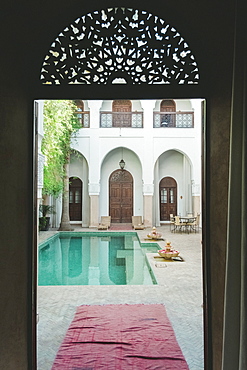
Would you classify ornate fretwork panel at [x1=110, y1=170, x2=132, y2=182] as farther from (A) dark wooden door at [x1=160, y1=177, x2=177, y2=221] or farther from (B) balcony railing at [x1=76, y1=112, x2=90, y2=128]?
(B) balcony railing at [x1=76, y1=112, x2=90, y2=128]

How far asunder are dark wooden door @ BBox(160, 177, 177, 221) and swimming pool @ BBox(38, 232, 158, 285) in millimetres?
4305

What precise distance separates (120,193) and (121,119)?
14.2ft

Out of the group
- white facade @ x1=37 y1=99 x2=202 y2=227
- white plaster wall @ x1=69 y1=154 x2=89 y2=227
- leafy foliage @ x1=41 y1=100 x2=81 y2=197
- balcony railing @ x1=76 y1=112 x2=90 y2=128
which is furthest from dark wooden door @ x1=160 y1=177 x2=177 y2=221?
leafy foliage @ x1=41 y1=100 x2=81 y2=197

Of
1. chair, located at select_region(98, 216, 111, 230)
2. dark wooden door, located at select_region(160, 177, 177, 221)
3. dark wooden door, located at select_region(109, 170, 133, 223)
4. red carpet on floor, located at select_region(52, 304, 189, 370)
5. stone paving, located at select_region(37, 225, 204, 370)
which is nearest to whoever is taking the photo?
red carpet on floor, located at select_region(52, 304, 189, 370)

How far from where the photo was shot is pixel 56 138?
620 inches

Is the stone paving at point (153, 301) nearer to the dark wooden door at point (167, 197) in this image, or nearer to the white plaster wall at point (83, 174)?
the white plaster wall at point (83, 174)

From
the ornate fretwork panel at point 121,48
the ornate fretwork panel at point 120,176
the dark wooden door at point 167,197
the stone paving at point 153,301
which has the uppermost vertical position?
the ornate fretwork panel at point 121,48

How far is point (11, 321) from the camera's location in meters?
2.61

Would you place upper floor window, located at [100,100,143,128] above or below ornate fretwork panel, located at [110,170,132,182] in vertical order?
above

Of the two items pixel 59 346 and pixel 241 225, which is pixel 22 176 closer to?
pixel 241 225

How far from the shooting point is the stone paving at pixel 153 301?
451cm

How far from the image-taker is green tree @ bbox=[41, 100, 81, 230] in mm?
14469

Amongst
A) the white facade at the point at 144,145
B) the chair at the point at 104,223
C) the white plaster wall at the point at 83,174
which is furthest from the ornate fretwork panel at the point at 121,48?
the white plaster wall at the point at 83,174

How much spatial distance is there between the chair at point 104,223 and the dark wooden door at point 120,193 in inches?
61.7
